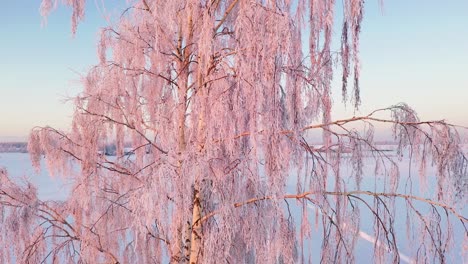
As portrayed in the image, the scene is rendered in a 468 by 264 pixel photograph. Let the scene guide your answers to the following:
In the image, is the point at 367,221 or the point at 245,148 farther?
the point at 367,221

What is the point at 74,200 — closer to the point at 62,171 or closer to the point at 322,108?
the point at 62,171

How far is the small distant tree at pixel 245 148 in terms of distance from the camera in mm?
2760

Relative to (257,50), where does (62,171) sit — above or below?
below

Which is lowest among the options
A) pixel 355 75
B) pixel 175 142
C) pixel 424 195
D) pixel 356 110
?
pixel 424 195

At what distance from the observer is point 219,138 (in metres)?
3.02

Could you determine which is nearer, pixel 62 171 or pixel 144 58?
pixel 144 58

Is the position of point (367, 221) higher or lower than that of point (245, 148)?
lower

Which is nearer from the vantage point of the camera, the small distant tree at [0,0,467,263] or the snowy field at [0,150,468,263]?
the small distant tree at [0,0,467,263]

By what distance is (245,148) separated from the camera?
3.51 meters

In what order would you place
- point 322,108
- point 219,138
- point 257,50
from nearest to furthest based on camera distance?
point 257,50 → point 219,138 → point 322,108

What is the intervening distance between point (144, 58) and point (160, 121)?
1.17 m

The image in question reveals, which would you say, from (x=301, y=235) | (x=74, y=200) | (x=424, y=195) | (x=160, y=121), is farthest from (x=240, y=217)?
(x=74, y=200)

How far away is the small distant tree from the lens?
9.05ft

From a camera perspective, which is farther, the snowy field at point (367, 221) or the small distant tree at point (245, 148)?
the snowy field at point (367, 221)
